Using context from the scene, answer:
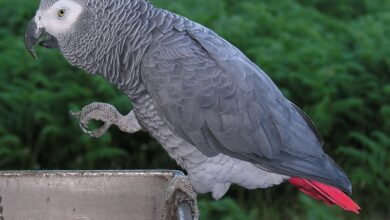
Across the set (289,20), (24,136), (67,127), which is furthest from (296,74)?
(24,136)

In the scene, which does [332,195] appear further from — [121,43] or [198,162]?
[121,43]

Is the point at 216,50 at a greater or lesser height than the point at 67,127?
greater

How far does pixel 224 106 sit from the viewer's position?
146 centimetres

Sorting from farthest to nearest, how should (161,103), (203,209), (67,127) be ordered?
(67,127), (203,209), (161,103)

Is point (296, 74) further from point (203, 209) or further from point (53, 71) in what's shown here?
point (53, 71)

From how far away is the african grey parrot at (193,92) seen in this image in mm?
1421

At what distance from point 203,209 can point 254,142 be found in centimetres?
97

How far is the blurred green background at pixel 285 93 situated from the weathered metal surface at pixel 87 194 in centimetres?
110

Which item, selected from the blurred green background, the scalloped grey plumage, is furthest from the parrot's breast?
the blurred green background

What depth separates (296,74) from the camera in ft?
8.84

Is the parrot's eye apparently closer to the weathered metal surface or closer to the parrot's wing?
the parrot's wing

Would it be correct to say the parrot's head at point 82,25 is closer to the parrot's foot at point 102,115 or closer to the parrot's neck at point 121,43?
the parrot's neck at point 121,43

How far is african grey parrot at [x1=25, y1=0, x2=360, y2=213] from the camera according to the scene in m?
1.42

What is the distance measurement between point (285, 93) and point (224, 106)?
1164 millimetres
